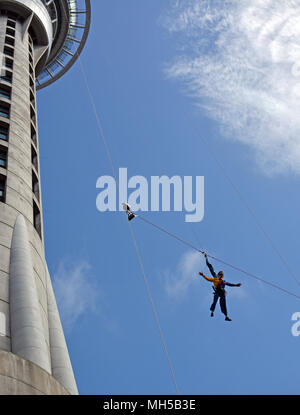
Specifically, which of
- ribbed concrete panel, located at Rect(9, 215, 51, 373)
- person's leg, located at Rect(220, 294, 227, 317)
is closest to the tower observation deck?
ribbed concrete panel, located at Rect(9, 215, 51, 373)

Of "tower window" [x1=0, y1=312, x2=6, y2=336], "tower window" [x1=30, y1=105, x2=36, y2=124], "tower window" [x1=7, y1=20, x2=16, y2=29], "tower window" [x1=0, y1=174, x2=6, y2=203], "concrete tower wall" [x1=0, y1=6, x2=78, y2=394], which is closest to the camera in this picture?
"concrete tower wall" [x1=0, y1=6, x2=78, y2=394]

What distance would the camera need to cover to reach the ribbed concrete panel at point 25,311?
846 inches

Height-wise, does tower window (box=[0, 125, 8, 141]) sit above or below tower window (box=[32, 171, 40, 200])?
above

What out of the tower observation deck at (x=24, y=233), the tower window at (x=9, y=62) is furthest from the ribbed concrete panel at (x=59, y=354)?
the tower window at (x=9, y=62)

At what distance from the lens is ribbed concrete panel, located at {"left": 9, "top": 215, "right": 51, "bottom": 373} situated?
2148 cm

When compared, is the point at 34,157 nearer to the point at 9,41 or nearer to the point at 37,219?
the point at 37,219

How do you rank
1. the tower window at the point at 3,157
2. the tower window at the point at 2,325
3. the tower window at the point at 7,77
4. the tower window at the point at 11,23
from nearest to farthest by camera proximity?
1. the tower window at the point at 2,325
2. the tower window at the point at 3,157
3. the tower window at the point at 7,77
4. the tower window at the point at 11,23

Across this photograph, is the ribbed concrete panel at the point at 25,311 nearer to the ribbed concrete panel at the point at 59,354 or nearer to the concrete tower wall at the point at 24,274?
the concrete tower wall at the point at 24,274

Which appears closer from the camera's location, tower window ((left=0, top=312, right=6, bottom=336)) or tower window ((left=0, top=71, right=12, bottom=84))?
tower window ((left=0, top=312, right=6, bottom=336))

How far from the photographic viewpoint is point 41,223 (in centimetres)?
3262

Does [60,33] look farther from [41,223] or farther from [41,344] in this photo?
[41,344]

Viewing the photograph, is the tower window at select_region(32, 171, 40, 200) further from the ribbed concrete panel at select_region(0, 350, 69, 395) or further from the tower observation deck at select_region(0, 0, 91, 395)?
the ribbed concrete panel at select_region(0, 350, 69, 395)

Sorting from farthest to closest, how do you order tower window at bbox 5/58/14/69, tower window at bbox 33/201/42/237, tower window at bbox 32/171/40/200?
tower window at bbox 5/58/14/69 → tower window at bbox 32/171/40/200 → tower window at bbox 33/201/42/237
